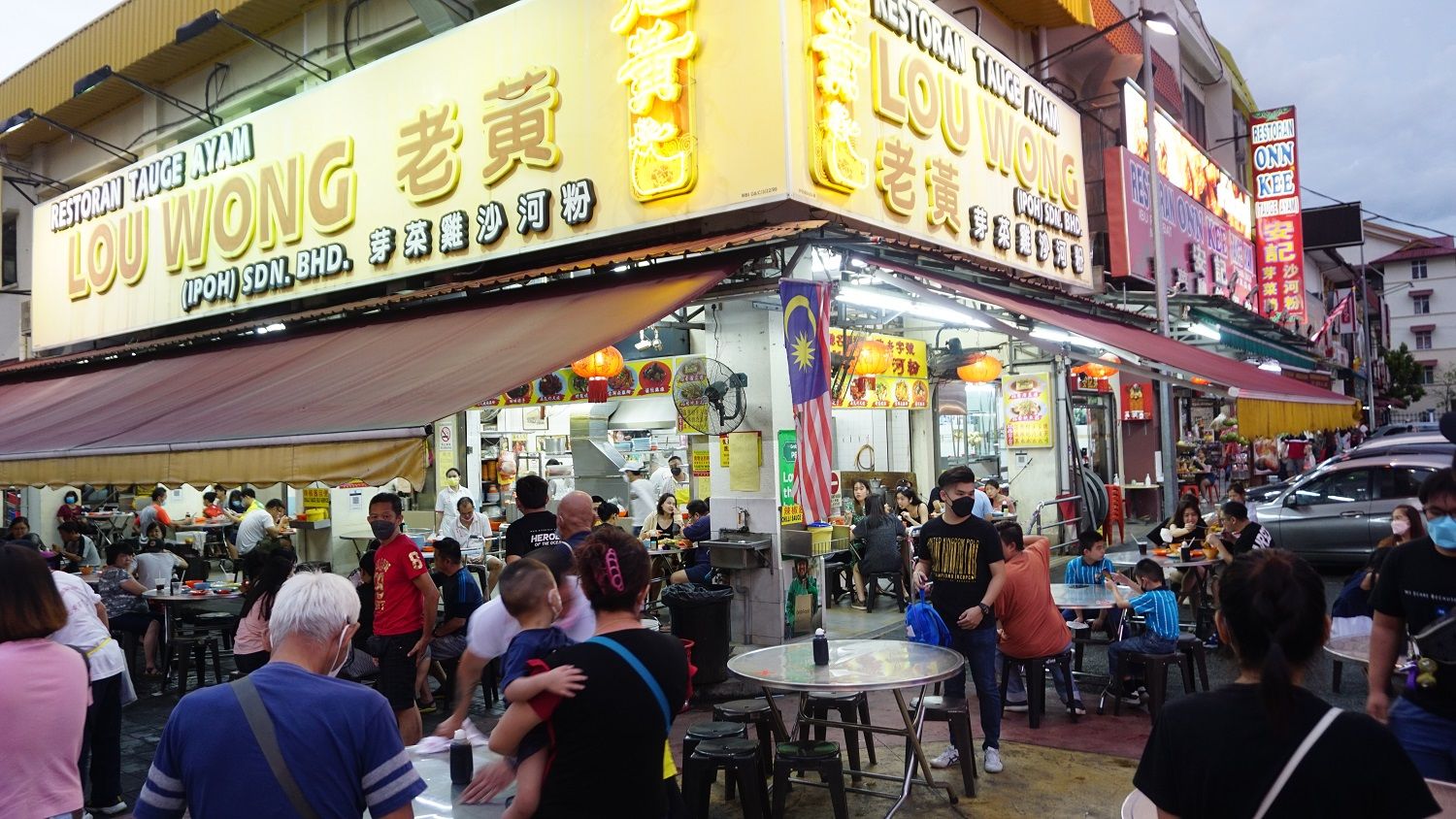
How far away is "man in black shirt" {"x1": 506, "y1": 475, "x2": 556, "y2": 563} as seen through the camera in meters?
7.12

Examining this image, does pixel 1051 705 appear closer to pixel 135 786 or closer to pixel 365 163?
pixel 135 786

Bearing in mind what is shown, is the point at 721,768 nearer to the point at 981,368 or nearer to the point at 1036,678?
the point at 1036,678

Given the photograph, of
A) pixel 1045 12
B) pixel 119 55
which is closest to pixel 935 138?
pixel 1045 12

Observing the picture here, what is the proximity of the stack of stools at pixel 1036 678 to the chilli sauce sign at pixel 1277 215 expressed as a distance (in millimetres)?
21746

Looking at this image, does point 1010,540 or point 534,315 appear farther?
point 534,315

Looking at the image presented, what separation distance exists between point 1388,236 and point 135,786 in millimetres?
85725

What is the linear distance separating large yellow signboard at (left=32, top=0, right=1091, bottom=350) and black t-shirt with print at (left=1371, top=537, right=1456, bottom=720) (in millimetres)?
5494

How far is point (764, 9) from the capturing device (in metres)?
8.41

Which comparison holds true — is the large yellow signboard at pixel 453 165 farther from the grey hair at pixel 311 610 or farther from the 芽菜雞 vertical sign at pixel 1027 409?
the 芽菜雞 vertical sign at pixel 1027 409

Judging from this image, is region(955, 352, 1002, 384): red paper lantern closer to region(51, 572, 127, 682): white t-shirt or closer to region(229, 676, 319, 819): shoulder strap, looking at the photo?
region(51, 572, 127, 682): white t-shirt

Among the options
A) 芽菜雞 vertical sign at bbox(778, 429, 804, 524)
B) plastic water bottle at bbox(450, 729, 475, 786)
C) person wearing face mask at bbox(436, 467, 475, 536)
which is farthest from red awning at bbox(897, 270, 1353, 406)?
person wearing face mask at bbox(436, 467, 475, 536)

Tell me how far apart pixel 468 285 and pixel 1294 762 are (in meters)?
9.17

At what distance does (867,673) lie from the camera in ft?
17.8

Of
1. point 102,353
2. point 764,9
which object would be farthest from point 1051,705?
point 102,353
